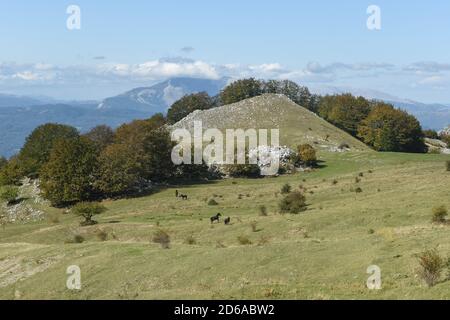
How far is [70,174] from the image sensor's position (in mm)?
91500

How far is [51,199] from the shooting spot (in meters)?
89.0

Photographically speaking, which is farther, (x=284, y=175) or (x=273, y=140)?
(x=273, y=140)

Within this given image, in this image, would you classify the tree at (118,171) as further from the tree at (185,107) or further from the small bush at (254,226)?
the tree at (185,107)

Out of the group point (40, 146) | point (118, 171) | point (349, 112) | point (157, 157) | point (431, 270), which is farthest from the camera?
point (349, 112)

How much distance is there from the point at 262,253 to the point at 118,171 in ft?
214

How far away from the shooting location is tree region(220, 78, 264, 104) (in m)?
187

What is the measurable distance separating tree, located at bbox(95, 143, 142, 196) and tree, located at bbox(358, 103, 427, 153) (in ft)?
230

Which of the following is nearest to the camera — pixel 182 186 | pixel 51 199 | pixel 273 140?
pixel 51 199

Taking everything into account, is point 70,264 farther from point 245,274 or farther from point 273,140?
point 273,140

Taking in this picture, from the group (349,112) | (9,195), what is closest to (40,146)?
(9,195)

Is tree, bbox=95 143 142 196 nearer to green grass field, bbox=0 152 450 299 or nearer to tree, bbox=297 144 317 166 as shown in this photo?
green grass field, bbox=0 152 450 299

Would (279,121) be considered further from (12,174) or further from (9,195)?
(9,195)
